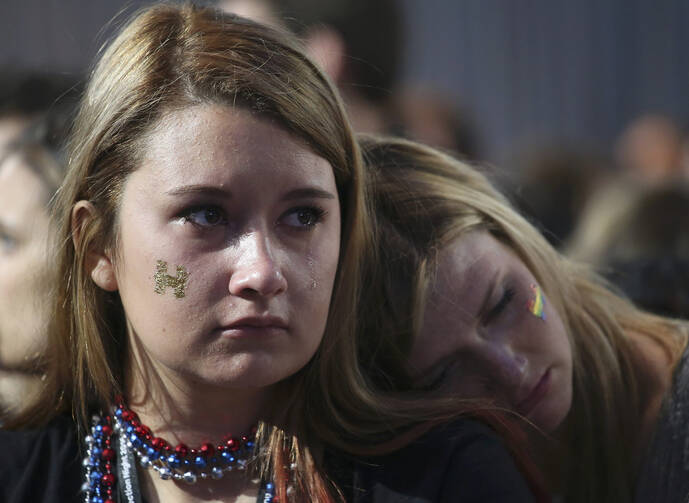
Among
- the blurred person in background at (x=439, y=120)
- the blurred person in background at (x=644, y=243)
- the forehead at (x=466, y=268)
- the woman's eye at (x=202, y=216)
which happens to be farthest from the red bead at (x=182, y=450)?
the blurred person in background at (x=439, y=120)

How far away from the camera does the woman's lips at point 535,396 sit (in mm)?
2119

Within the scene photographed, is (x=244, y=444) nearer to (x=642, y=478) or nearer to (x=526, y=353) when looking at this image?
(x=526, y=353)

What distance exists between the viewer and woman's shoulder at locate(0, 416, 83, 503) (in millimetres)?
1942

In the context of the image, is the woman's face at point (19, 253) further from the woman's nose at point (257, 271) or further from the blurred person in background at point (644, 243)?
the blurred person in background at point (644, 243)

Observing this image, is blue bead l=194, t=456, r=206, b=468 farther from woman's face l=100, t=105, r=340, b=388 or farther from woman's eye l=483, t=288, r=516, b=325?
woman's eye l=483, t=288, r=516, b=325

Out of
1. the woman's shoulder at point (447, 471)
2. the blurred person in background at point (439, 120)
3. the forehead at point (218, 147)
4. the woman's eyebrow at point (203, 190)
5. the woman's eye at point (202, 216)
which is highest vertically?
the blurred person in background at point (439, 120)

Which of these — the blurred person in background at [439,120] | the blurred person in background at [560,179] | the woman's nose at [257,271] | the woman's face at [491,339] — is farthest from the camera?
the blurred person in background at [560,179]

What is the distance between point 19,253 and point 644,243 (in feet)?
6.71

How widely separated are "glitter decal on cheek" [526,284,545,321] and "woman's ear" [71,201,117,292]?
87cm

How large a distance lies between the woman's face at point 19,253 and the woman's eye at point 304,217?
83 centimetres

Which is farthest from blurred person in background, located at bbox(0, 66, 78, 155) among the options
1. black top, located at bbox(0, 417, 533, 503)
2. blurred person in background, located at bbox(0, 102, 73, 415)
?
black top, located at bbox(0, 417, 533, 503)

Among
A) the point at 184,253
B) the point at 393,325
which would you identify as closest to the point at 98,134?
the point at 184,253

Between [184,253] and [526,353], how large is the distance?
2.62 ft

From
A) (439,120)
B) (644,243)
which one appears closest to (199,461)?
(644,243)
